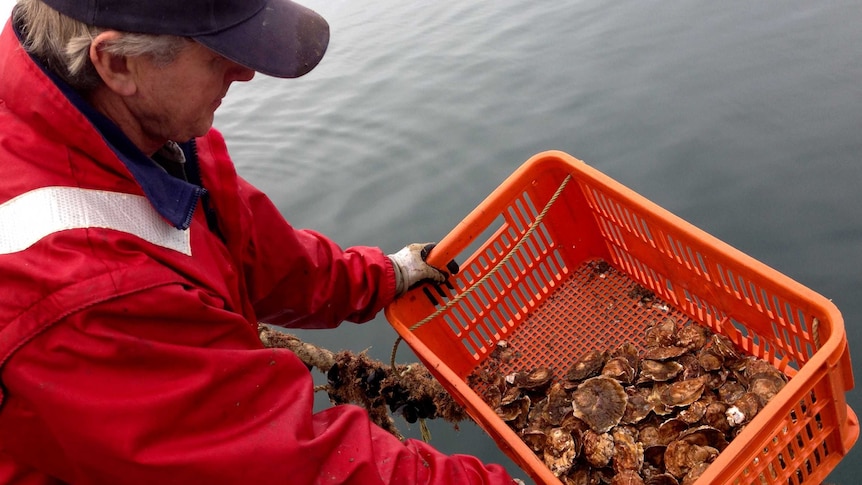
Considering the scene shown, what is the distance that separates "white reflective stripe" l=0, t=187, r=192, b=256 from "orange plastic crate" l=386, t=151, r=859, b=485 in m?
1.20

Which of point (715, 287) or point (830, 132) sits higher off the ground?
point (715, 287)

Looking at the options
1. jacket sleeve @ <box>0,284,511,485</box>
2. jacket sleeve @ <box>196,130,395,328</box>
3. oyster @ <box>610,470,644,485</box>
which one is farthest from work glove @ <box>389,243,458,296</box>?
oyster @ <box>610,470,644,485</box>

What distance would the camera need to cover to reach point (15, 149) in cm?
153

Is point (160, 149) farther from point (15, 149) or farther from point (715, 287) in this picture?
point (715, 287)

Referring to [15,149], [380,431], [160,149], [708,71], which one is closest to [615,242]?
[380,431]

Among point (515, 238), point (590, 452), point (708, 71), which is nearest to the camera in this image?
point (590, 452)

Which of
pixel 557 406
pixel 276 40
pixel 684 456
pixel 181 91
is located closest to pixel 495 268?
pixel 557 406

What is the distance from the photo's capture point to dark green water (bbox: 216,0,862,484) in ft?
13.3

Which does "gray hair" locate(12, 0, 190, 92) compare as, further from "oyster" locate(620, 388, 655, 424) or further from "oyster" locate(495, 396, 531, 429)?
"oyster" locate(620, 388, 655, 424)

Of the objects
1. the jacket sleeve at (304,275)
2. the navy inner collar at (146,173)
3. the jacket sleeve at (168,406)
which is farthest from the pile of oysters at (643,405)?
the navy inner collar at (146,173)

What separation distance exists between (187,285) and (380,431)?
0.73 m

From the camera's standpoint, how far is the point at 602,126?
17.0ft

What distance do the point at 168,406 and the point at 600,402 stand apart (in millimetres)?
1804

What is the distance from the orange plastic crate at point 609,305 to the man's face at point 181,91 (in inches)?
47.5
